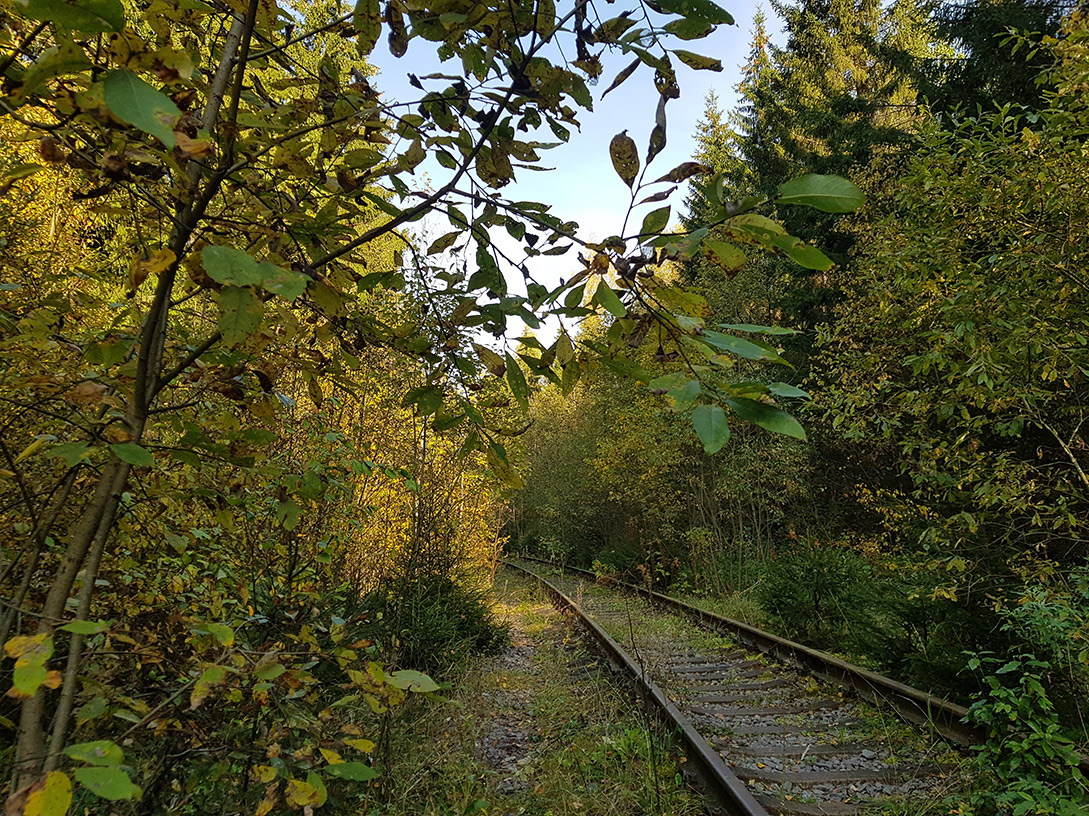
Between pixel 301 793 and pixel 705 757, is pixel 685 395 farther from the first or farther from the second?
pixel 705 757

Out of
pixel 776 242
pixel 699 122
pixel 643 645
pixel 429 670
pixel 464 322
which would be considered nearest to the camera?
pixel 776 242

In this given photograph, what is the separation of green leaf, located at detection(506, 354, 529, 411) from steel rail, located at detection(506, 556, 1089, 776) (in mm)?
4389

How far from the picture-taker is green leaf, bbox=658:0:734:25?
2.78 ft

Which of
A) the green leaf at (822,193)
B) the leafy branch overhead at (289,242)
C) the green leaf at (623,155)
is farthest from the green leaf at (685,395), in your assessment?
the green leaf at (623,155)

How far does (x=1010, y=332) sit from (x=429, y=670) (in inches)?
256

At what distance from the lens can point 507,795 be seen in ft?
13.6

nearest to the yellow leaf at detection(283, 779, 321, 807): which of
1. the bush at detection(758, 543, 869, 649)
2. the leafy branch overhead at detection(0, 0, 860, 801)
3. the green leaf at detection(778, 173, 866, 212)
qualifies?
the leafy branch overhead at detection(0, 0, 860, 801)

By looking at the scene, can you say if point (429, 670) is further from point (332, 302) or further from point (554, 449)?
point (554, 449)

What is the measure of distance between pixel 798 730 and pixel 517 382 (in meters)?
5.31

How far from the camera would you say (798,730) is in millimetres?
4988

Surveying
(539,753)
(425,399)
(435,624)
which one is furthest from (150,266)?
(435,624)

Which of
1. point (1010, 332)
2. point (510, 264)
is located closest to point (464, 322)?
point (510, 264)

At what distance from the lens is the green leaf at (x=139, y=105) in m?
0.57

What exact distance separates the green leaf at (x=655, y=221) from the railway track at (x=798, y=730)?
151 inches
